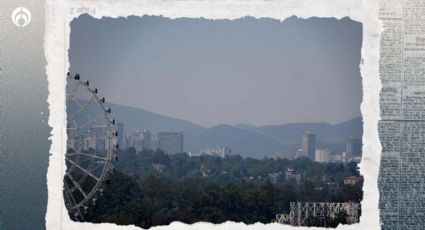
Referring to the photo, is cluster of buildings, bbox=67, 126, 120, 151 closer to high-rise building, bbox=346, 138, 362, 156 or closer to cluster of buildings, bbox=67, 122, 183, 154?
cluster of buildings, bbox=67, 122, 183, 154

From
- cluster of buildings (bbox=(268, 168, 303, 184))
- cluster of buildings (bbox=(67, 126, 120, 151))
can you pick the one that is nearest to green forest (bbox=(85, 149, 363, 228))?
cluster of buildings (bbox=(268, 168, 303, 184))

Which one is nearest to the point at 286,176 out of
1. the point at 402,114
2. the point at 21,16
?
the point at 402,114

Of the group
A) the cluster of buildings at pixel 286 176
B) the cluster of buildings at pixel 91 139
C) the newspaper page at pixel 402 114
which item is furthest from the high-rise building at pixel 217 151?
the newspaper page at pixel 402 114

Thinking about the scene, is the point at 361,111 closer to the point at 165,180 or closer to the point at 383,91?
the point at 383,91

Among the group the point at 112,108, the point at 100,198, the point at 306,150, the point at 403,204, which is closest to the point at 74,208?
the point at 100,198

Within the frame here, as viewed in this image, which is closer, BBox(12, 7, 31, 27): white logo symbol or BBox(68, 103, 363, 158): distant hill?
BBox(12, 7, 31, 27): white logo symbol

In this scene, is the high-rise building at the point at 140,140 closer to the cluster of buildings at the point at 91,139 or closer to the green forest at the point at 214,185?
the green forest at the point at 214,185
